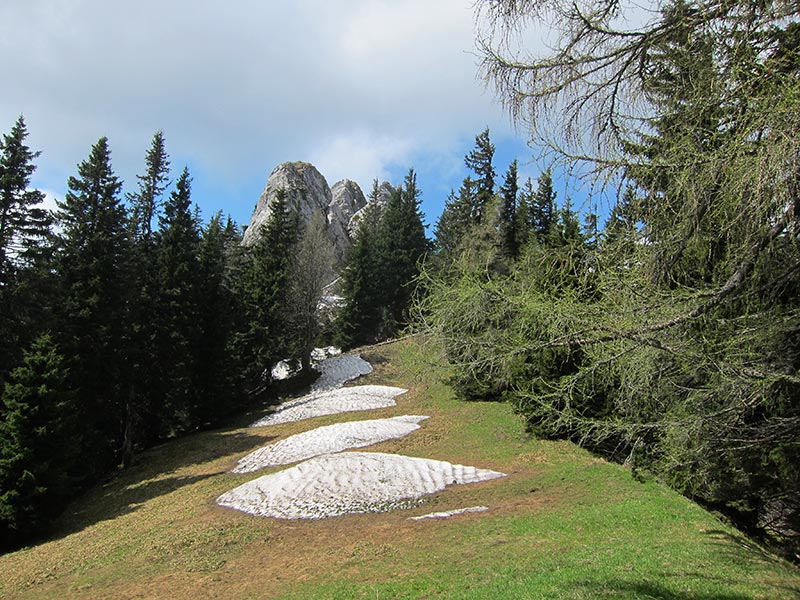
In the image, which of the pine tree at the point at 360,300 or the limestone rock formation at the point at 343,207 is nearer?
the pine tree at the point at 360,300

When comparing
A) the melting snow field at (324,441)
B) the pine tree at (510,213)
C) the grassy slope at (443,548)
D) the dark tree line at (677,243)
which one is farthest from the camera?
the pine tree at (510,213)

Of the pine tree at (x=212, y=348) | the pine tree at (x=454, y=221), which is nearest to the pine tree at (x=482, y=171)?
the pine tree at (x=454, y=221)

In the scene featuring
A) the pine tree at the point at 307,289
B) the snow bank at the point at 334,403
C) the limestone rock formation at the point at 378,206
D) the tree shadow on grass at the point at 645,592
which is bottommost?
the tree shadow on grass at the point at 645,592

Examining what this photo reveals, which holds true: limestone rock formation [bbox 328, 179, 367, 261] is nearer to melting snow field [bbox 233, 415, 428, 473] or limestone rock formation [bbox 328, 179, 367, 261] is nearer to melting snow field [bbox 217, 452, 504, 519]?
melting snow field [bbox 233, 415, 428, 473]

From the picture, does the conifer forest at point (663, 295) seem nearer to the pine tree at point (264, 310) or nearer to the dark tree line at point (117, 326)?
the dark tree line at point (117, 326)

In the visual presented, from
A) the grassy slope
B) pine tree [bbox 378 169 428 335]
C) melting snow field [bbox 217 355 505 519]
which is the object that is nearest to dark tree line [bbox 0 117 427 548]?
the grassy slope

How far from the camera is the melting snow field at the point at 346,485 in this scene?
12562 mm

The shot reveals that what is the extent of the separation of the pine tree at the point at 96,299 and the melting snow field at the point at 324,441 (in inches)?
303

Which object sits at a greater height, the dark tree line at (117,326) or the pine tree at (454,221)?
the pine tree at (454,221)

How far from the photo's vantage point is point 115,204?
A: 943 inches

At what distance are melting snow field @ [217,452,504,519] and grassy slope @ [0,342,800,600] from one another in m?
0.56

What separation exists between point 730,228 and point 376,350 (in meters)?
34.7

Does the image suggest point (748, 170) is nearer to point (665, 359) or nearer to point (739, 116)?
point (739, 116)

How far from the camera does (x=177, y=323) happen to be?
1063 inches
